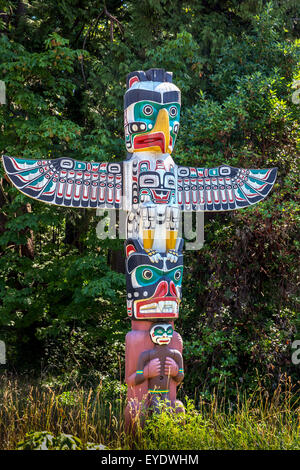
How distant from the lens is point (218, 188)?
6816 mm

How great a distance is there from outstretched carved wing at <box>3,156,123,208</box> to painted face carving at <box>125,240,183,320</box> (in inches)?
30.5

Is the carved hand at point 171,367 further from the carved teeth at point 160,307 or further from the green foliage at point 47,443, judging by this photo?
the green foliage at point 47,443

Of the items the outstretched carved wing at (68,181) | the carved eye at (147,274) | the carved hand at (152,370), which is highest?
the outstretched carved wing at (68,181)

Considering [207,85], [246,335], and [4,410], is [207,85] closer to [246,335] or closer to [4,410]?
[246,335]

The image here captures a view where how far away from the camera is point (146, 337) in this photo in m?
5.86

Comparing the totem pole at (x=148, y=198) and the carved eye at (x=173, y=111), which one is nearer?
the totem pole at (x=148, y=198)

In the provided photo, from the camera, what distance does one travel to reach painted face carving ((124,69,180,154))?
632cm

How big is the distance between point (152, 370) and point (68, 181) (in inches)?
93.6

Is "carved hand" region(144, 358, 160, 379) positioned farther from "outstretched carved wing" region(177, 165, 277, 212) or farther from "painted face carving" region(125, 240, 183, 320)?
"outstretched carved wing" region(177, 165, 277, 212)

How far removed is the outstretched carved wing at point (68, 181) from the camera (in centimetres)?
606

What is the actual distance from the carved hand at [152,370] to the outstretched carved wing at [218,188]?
2027mm

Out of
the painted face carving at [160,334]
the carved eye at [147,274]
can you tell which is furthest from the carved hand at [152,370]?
the carved eye at [147,274]
